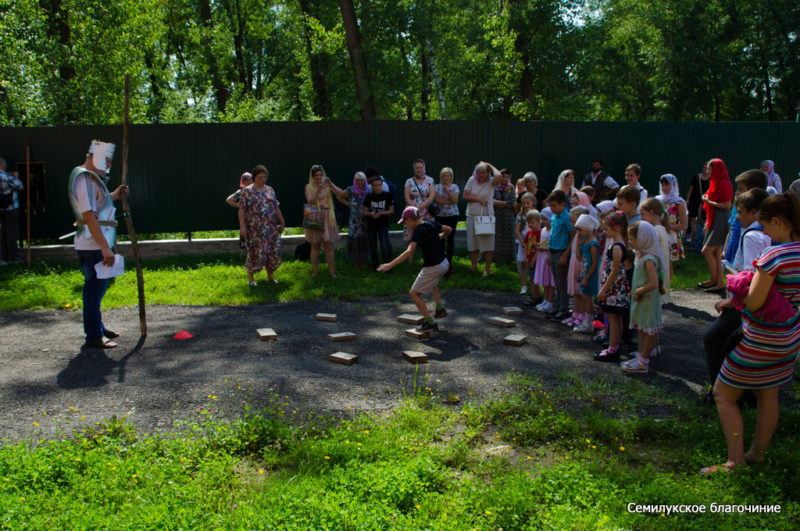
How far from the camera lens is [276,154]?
14.0 meters

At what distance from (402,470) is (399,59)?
69.1ft

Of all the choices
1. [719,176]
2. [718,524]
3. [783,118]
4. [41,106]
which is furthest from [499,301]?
[783,118]

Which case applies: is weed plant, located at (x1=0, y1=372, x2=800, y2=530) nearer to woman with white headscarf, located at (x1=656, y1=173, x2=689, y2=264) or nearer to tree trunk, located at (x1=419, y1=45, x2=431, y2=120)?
woman with white headscarf, located at (x1=656, y1=173, x2=689, y2=264)

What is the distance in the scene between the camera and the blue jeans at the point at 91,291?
6883 millimetres

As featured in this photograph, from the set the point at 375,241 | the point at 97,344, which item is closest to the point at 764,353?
the point at 97,344

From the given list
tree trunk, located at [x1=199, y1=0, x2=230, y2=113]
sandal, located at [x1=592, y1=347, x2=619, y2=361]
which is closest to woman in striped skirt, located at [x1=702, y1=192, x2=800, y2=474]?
sandal, located at [x1=592, y1=347, x2=619, y2=361]

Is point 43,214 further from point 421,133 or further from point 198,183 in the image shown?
point 421,133

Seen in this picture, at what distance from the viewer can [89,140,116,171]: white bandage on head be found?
6.73 meters

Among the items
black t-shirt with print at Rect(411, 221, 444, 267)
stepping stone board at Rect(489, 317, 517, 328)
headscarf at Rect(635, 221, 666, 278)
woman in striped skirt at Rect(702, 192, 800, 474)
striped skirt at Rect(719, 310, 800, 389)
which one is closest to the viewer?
woman in striped skirt at Rect(702, 192, 800, 474)

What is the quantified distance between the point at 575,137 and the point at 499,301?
6936mm

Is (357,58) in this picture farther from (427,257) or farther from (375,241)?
(427,257)

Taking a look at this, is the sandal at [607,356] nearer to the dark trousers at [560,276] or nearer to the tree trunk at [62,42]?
the dark trousers at [560,276]

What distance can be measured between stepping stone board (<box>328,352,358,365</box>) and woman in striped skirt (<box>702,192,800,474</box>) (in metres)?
3.55

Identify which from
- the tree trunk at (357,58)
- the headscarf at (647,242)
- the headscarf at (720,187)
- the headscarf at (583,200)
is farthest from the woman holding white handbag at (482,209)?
the tree trunk at (357,58)
